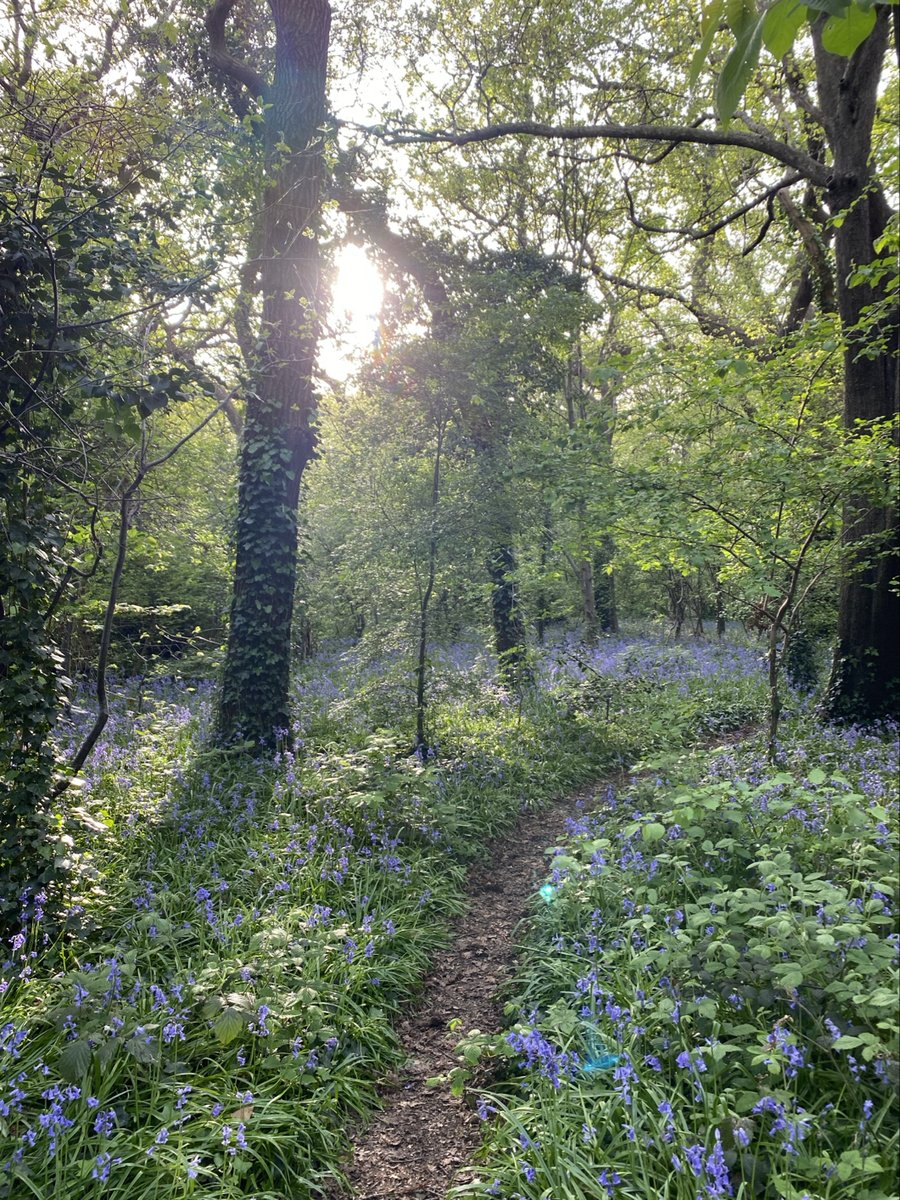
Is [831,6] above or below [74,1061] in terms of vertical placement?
above

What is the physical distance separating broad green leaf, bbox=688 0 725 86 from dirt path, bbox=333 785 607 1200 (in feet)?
12.1

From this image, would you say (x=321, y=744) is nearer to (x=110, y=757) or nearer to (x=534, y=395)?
(x=110, y=757)

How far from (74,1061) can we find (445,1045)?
189cm

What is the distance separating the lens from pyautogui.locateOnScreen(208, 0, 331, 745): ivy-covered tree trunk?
23.7 ft

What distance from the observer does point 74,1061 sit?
264 cm

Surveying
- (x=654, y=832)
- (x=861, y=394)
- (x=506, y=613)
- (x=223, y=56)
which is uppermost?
(x=223, y=56)

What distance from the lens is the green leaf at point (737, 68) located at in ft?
3.21

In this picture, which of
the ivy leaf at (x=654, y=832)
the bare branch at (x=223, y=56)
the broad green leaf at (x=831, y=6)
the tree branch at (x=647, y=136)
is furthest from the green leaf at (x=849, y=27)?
the bare branch at (x=223, y=56)

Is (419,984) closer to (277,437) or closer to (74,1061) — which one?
(74,1061)

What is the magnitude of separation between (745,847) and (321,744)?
4.97 meters

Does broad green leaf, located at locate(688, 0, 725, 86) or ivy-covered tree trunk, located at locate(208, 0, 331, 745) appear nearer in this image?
broad green leaf, located at locate(688, 0, 725, 86)

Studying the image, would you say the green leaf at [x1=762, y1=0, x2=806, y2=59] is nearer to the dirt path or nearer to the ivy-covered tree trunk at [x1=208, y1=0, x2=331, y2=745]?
the dirt path

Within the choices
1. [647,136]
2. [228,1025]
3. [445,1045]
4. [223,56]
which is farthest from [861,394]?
[223,56]

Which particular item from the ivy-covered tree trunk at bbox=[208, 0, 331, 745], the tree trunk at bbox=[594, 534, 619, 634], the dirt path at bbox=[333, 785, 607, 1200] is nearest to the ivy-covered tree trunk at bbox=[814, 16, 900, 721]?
the dirt path at bbox=[333, 785, 607, 1200]
